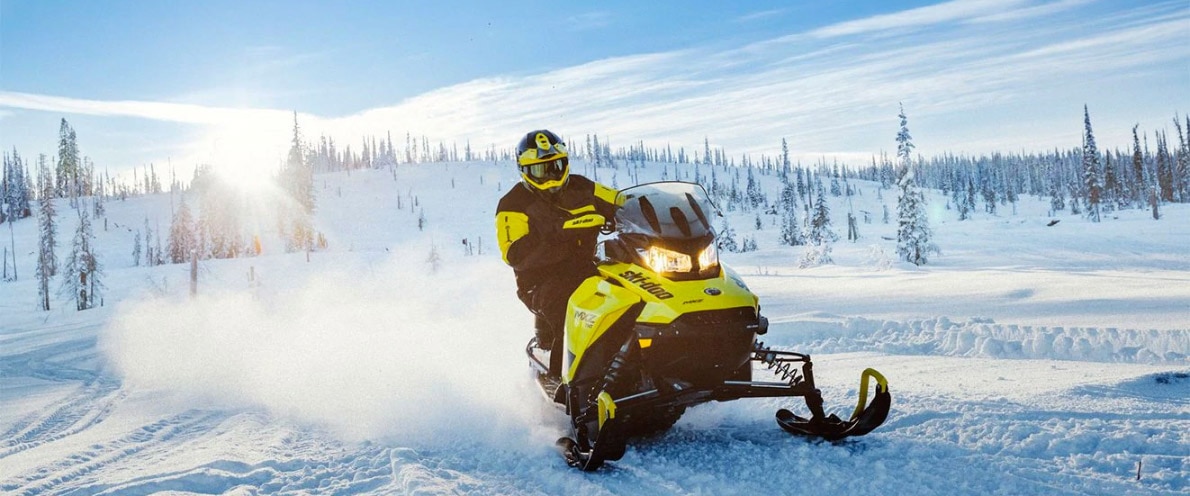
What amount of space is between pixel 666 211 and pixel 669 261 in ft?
1.87

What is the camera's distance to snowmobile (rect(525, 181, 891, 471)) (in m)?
4.81

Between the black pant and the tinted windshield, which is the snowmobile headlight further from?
the black pant

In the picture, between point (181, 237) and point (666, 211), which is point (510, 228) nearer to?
point (666, 211)

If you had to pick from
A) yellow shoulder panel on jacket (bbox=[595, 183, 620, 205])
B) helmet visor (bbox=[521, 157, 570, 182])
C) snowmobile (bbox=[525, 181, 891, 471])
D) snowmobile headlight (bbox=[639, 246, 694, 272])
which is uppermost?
helmet visor (bbox=[521, 157, 570, 182])

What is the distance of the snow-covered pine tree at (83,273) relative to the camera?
45000mm

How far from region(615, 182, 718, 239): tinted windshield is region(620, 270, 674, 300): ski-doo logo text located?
0.33 metres

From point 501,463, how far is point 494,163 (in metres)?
147

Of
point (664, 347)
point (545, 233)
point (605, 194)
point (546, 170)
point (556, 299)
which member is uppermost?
point (546, 170)

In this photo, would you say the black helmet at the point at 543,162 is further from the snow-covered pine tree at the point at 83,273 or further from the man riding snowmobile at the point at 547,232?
the snow-covered pine tree at the point at 83,273

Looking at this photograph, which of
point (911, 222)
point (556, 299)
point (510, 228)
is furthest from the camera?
point (911, 222)

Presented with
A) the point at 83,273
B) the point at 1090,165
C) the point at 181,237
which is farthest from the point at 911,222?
the point at 181,237

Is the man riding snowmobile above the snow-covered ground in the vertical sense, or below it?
above

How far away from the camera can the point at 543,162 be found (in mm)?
5879

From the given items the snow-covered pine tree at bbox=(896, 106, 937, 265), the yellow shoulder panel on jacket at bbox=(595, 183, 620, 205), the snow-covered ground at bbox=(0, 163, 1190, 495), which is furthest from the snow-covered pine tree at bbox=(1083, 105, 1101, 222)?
the yellow shoulder panel on jacket at bbox=(595, 183, 620, 205)
